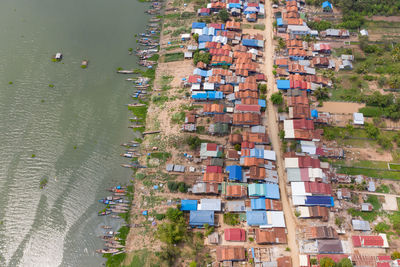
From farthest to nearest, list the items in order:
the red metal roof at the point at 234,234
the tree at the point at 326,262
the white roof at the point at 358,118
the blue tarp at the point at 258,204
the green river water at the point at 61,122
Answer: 1. the white roof at the point at 358,118
2. the green river water at the point at 61,122
3. the blue tarp at the point at 258,204
4. the red metal roof at the point at 234,234
5. the tree at the point at 326,262

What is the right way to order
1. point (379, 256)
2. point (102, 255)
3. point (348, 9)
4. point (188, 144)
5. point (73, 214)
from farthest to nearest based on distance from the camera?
point (348, 9), point (188, 144), point (73, 214), point (102, 255), point (379, 256)

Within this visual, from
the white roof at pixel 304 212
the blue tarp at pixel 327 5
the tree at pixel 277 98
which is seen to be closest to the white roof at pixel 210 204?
the white roof at pixel 304 212

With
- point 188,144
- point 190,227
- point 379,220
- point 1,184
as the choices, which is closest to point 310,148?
point 379,220

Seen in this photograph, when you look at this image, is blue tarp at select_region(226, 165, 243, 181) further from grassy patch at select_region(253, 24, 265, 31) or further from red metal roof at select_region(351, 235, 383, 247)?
grassy patch at select_region(253, 24, 265, 31)

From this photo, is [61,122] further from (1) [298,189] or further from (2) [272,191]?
(1) [298,189]

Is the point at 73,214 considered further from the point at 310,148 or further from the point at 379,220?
the point at 379,220

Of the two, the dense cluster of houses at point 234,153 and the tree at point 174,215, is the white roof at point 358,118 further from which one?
the tree at point 174,215
